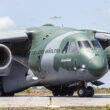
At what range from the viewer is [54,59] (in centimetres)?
2408

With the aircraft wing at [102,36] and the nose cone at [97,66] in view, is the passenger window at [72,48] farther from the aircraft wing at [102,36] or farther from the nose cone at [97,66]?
the aircraft wing at [102,36]

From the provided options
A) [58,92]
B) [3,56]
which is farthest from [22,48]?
[58,92]

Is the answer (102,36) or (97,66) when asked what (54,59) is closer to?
(97,66)

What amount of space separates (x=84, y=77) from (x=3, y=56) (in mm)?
5769

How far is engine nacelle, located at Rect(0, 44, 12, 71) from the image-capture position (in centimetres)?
2493

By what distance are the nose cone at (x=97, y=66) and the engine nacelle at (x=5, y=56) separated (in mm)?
5467

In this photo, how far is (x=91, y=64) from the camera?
2189 centimetres

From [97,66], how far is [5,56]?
6.39 meters

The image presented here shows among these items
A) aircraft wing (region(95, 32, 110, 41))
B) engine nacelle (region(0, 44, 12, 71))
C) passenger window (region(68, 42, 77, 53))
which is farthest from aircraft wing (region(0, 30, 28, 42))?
aircraft wing (region(95, 32, 110, 41))

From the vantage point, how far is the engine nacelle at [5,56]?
24.9 metres

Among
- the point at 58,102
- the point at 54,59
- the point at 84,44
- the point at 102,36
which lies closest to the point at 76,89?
the point at 54,59

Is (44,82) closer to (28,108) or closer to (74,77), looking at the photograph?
(74,77)

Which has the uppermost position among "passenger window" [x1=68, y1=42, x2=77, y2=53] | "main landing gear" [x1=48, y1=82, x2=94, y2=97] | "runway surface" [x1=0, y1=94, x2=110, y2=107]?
"passenger window" [x1=68, y1=42, x2=77, y2=53]

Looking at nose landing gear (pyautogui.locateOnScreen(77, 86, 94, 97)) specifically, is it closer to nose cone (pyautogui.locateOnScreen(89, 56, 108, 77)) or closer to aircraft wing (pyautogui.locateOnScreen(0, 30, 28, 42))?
nose cone (pyautogui.locateOnScreen(89, 56, 108, 77))
